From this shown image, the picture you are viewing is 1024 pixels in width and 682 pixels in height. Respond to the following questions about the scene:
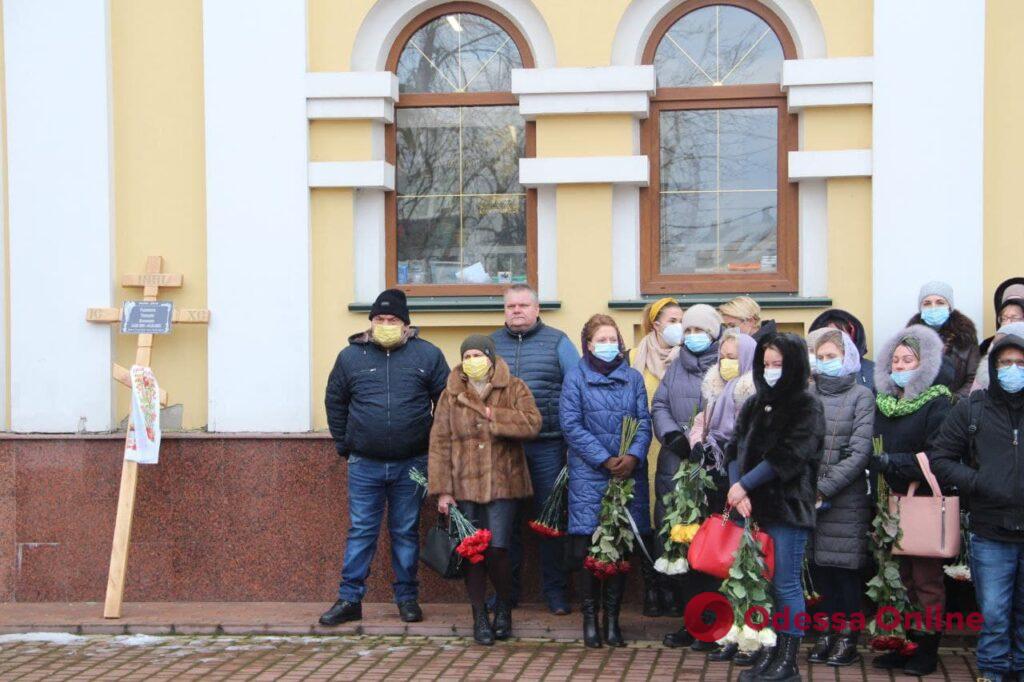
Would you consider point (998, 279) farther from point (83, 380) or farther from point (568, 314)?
point (83, 380)

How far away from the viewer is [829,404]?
7.29 meters

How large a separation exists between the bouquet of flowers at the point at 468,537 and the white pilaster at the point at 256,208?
1775 millimetres

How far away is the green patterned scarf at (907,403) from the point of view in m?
7.28

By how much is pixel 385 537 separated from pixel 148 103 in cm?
318

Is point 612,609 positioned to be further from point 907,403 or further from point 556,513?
point 907,403

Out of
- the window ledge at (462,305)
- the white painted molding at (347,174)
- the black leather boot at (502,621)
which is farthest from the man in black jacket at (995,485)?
the white painted molding at (347,174)

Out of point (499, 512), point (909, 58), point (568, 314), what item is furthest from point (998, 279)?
point (499, 512)

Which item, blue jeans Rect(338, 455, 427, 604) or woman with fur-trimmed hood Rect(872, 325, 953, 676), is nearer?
woman with fur-trimmed hood Rect(872, 325, 953, 676)

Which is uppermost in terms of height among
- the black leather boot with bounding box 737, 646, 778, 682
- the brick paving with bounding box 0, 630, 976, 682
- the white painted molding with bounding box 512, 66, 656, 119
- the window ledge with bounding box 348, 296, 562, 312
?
the white painted molding with bounding box 512, 66, 656, 119

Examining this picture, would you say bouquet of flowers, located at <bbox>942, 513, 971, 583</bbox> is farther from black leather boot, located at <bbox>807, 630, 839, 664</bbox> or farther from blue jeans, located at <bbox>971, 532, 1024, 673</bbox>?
black leather boot, located at <bbox>807, 630, 839, 664</bbox>

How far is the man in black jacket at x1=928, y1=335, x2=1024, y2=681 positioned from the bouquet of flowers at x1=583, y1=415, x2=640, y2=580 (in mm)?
1634

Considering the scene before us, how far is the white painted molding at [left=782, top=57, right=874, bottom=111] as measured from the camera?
352 inches

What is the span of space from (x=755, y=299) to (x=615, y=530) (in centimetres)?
A: 206

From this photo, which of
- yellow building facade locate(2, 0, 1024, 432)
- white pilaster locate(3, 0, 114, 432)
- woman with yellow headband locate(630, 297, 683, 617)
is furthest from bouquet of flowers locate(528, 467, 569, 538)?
white pilaster locate(3, 0, 114, 432)
